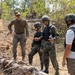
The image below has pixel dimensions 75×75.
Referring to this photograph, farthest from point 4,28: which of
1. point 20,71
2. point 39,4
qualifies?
point 20,71

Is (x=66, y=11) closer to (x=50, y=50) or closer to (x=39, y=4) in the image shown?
(x=39, y=4)

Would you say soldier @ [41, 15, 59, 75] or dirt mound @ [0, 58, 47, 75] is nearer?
dirt mound @ [0, 58, 47, 75]

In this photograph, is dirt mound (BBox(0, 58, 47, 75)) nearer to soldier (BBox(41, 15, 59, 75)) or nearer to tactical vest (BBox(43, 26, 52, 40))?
soldier (BBox(41, 15, 59, 75))

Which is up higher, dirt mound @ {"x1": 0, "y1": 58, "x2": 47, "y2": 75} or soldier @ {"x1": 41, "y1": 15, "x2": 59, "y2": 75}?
soldier @ {"x1": 41, "y1": 15, "x2": 59, "y2": 75}

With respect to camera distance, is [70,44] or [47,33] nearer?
[70,44]

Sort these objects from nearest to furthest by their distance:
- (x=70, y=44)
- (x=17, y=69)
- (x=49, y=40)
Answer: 1. (x=70, y=44)
2. (x=17, y=69)
3. (x=49, y=40)

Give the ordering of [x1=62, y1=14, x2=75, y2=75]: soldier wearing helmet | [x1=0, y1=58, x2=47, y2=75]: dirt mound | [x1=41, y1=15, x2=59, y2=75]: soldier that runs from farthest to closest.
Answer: [x1=41, y1=15, x2=59, y2=75]: soldier
[x1=0, y1=58, x2=47, y2=75]: dirt mound
[x1=62, y1=14, x2=75, y2=75]: soldier wearing helmet

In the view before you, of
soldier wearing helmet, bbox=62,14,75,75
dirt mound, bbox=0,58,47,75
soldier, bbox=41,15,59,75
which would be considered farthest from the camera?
soldier, bbox=41,15,59,75

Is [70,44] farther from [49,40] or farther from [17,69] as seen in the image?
[17,69]

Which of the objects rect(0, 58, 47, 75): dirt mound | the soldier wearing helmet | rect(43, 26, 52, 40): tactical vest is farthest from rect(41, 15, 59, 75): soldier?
the soldier wearing helmet

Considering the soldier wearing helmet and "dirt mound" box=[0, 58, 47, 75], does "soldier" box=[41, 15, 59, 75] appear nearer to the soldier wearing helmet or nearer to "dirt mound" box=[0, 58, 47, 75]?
"dirt mound" box=[0, 58, 47, 75]

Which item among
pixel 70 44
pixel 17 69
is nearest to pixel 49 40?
pixel 17 69

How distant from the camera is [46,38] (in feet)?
23.1

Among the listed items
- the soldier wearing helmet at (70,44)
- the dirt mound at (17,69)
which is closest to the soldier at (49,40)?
the dirt mound at (17,69)
